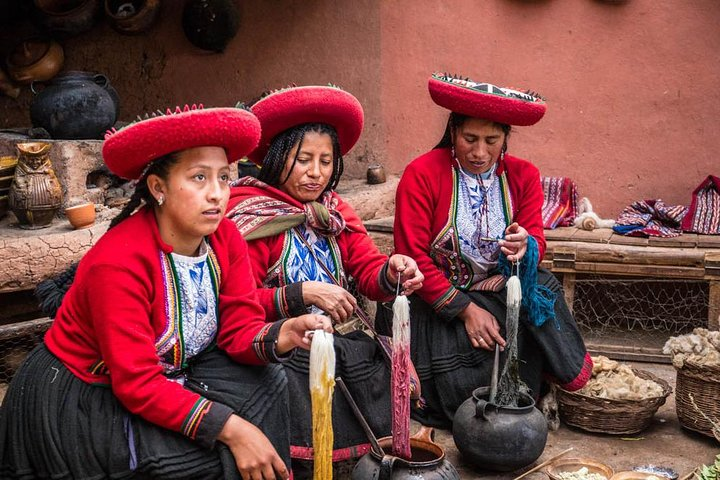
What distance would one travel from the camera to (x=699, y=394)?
3926 mm

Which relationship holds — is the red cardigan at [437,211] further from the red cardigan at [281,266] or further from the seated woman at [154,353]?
the seated woman at [154,353]

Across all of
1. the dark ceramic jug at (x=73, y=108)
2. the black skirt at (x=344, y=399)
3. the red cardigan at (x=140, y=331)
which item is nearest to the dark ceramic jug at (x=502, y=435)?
the black skirt at (x=344, y=399)

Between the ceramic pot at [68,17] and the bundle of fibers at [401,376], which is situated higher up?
the ceramic pot at [68,17]

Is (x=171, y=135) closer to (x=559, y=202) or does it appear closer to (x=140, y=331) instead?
(x=140, y=331)

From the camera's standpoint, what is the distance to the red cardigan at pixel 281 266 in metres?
3.28

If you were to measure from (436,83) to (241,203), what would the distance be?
1.16 meters

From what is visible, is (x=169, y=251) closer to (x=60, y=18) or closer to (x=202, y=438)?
(x=202, y=438)

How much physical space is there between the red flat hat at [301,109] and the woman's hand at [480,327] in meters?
1.12

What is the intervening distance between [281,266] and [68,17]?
4317mm

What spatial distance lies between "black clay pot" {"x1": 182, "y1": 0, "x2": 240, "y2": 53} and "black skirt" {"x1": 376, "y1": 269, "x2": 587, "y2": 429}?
129 inches

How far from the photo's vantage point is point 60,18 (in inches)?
269

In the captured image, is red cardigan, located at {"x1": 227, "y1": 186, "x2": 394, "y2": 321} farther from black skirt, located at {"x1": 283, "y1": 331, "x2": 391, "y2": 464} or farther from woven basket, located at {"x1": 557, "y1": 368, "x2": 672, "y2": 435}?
woven basket, located at {"x1": 557, "y1": 368, "x2": 672, "y2": 435}

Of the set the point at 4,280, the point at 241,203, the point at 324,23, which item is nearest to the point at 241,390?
the point at 241,203

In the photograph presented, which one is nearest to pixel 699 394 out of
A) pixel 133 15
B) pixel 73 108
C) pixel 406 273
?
pixel 406 273
